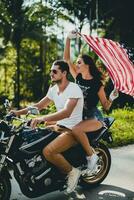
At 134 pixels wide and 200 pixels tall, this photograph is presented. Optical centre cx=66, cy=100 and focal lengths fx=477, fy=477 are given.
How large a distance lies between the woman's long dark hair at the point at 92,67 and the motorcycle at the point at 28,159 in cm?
95

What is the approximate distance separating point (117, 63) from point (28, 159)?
195 centimetres

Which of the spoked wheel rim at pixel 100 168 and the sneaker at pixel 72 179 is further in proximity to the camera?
the spoked wheel rim at pixel 100 168

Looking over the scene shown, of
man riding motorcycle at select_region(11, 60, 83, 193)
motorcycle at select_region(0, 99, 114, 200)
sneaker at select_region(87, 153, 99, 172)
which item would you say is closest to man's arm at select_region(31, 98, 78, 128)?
man riding motorcycle at select_region(11, 60, 83, 193)

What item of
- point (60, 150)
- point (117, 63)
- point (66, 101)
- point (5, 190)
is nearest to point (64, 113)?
point (66, 101)

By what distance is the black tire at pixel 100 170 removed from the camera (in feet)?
20.0

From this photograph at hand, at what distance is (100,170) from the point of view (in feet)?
20.5

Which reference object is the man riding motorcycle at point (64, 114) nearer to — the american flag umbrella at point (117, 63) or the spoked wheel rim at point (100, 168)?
the spoked wheel rim at point (100, 168)

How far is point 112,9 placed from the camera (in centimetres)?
2402

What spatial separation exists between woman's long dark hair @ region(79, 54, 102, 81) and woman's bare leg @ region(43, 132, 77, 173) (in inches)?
37.1

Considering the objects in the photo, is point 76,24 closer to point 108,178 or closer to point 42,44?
point 42,44

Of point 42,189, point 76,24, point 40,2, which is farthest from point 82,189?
point 76,24

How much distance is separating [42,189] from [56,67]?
138 cm

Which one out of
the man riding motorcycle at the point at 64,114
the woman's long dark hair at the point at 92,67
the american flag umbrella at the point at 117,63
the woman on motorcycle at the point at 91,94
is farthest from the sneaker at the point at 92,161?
the american flag umbrella at the point at 117,63

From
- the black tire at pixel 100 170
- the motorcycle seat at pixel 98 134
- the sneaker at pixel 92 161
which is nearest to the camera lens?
the sneaker at pixel 92 161
